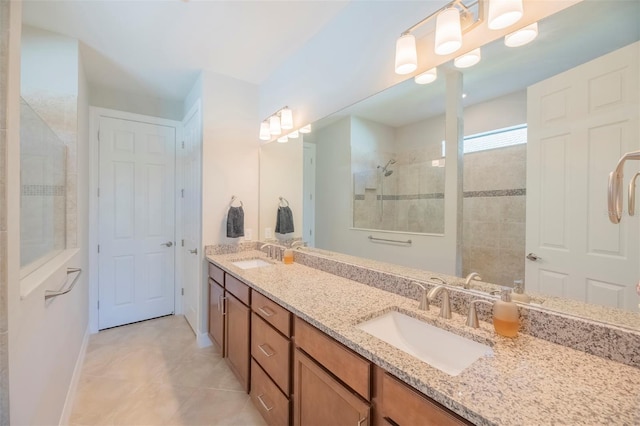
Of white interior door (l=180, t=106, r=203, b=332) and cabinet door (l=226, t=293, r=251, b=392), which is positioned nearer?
cabinet door (l=226, t=293, r=251, b=392)

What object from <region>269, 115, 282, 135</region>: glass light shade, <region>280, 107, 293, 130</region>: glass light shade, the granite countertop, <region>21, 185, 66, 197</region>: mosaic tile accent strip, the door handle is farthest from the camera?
<region>269, 115, 282, 135</region>: glass light shade

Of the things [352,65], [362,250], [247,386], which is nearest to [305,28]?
[352,65]

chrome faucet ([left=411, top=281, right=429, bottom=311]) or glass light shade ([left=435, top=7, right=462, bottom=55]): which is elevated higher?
glass light shade ([left=435, top=7, right=462, bottom=55])

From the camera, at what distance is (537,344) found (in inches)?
35.5

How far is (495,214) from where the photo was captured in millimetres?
1174

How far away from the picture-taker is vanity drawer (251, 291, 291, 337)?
1.33m

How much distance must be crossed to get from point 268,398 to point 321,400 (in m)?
0.57

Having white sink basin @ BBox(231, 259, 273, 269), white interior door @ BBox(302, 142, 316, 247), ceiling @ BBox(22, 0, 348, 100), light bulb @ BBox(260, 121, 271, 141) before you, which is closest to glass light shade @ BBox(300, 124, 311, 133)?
white interior door @ BBox(302, 142, 316, 247)

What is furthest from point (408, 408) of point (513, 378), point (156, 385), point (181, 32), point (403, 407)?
point (181, 32)

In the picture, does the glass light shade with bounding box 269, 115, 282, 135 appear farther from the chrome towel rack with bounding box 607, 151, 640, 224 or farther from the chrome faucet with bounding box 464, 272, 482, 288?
the chrome towel rack with bounding box 607, 151, 640, 224

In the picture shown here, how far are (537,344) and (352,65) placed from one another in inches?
67.2

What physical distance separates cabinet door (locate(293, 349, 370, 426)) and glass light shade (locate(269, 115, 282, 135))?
1.80m

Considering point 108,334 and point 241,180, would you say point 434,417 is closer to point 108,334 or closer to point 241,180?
point 241,180

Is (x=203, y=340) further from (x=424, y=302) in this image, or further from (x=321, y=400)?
(x=424, y=302)
